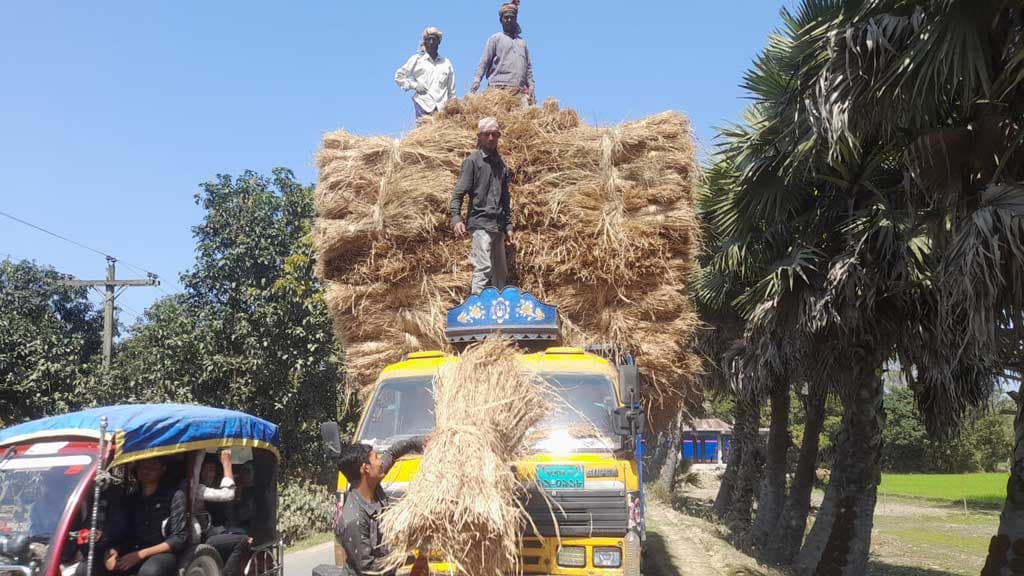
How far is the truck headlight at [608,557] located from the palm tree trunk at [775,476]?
1035 centimetres

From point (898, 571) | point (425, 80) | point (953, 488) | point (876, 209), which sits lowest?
point (953, 488)

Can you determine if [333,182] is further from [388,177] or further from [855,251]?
[855,251]

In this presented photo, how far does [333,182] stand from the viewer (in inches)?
337

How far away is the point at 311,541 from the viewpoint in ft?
47.9

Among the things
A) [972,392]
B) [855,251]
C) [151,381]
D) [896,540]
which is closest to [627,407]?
[855,251]

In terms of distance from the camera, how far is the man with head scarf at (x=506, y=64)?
1077 cm

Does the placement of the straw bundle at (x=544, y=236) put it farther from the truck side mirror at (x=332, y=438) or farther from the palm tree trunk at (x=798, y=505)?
the palm tree trunk at (x=798, y=505)

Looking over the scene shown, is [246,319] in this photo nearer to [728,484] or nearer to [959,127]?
[959,127]

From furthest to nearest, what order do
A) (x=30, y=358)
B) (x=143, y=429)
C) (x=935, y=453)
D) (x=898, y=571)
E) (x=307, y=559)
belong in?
1. (x=935, y=453)
2. (x=30, y=358)
3. (x=898, y=571)
4. (x=307, y=559)
5. (x=143, y=429)

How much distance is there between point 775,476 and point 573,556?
10899mm

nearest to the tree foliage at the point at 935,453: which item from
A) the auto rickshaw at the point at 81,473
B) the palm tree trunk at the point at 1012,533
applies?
the palm tree trunk at the point at 1012,533

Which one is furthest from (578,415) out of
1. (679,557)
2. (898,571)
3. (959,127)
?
(898,571)

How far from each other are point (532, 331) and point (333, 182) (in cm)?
294

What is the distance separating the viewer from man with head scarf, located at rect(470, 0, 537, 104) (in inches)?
424
